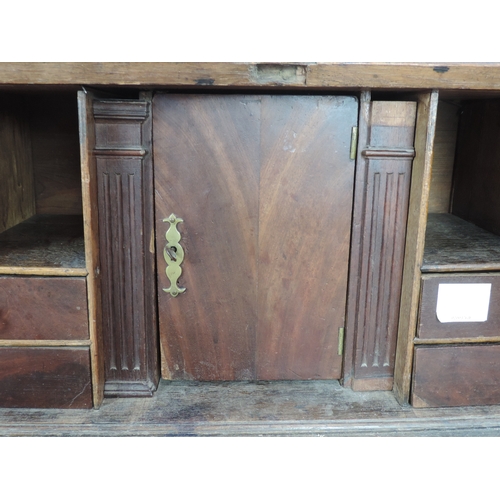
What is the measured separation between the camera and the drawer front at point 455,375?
2.09 metres

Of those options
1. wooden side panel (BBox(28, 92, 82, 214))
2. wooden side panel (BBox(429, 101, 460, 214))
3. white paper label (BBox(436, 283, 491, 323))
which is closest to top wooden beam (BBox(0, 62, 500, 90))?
white paper label (BBox(436, 283, 491, 323))

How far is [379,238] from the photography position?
207cm

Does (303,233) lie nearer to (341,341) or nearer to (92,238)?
(341,341)

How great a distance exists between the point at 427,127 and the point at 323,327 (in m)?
Result: 0.83

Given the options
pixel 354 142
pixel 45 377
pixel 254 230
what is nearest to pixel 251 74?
pixel 354 142

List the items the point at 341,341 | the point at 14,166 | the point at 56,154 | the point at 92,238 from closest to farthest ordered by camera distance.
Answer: the point at 92,238 < the point at 341,341 < the point at 14,166 < the point at 56,154

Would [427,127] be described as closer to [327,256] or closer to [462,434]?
[327,256]

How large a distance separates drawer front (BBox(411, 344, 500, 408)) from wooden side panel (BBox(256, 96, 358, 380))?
316 mm

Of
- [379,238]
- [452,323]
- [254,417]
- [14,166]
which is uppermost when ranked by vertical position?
[14,166]

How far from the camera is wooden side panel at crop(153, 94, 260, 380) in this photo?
198 centimetres

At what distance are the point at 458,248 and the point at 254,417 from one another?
1035 millimetres

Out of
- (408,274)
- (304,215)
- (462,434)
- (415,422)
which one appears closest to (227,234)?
(304,215)

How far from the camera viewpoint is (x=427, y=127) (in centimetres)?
191

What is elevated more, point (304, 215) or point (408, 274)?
point (304, 215)
